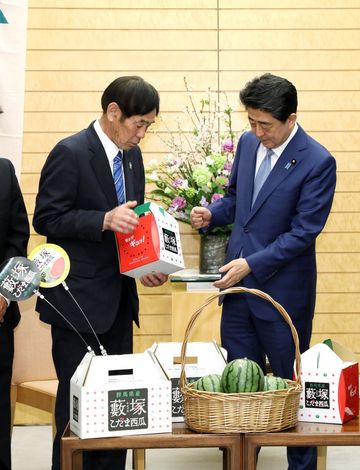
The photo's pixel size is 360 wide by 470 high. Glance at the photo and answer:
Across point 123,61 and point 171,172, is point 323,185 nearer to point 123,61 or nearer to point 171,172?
point 171,172

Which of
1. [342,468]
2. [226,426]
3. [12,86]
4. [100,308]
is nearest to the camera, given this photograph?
[226,426]

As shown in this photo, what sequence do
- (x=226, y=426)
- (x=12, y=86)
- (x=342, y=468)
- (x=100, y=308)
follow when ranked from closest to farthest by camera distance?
1. (x=226, y=426)
2. (x=100, y=308)
3. (x=342, y=468)
4. (x=12, y=86)

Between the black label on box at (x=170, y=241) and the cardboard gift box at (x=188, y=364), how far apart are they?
0.36 m

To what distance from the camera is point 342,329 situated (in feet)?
15.4

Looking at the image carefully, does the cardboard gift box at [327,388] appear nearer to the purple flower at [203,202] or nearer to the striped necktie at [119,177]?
the striped necktie at [119,177]

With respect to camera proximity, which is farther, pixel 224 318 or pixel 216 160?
pixel 216 160

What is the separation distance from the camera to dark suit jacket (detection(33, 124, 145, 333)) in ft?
9.24

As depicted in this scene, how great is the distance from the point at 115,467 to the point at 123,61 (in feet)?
8.21

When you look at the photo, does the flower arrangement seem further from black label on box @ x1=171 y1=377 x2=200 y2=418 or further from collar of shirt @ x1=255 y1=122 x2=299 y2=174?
black label on box @ x1=171 y1=377 x2=200 y2=418

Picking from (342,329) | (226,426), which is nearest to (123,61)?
(342,329)

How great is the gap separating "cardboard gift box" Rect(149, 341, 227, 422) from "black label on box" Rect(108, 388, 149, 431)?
12 cm

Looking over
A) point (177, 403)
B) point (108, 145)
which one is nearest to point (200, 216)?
point (108, 145)

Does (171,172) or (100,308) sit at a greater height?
(171,172)

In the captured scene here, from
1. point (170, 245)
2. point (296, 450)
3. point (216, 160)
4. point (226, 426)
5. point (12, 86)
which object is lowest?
point (296, 450)
